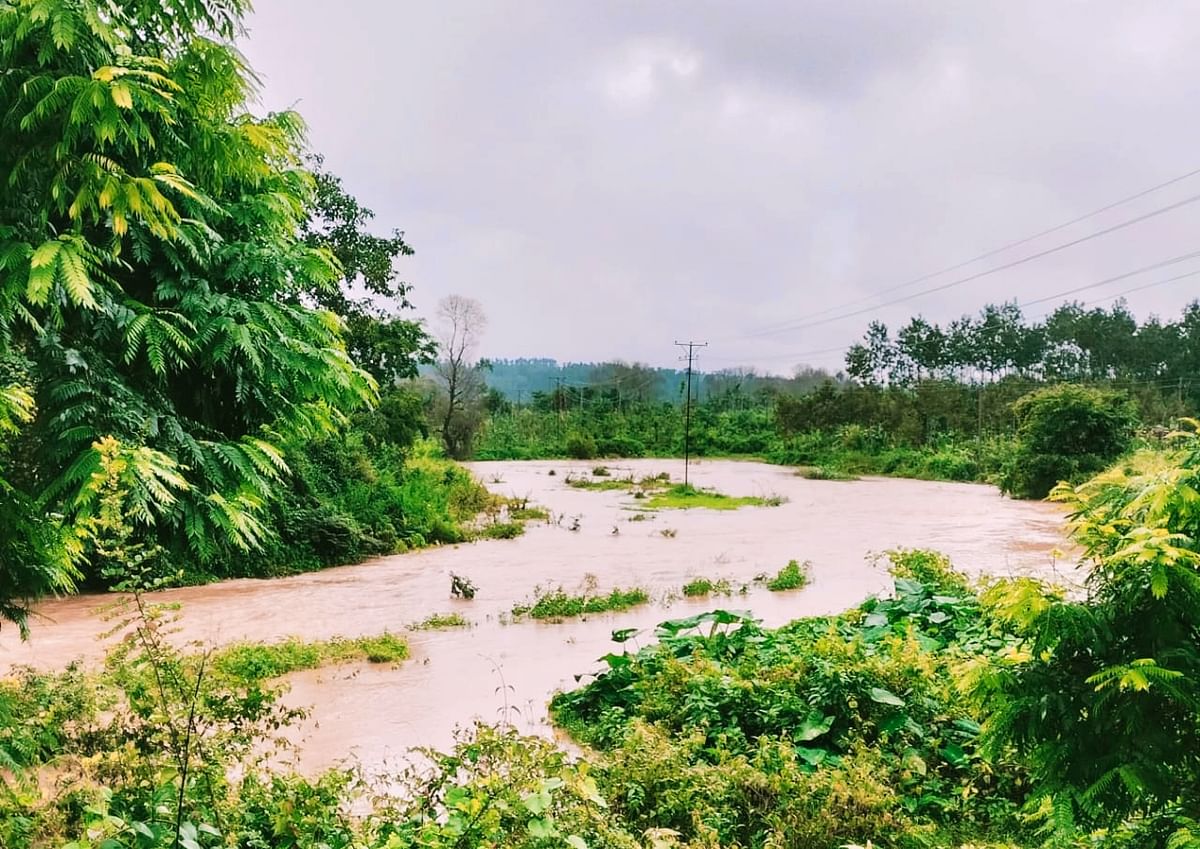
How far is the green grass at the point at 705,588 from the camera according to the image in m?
11.5

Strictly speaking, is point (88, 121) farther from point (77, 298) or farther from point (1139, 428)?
point (1139, 428)

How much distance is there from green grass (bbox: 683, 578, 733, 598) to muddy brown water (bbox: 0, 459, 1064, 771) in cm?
24

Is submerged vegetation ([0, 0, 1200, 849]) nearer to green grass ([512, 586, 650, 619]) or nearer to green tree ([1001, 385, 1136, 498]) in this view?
green grass ([512, 586, 650, 619])

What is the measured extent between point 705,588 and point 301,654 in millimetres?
5910

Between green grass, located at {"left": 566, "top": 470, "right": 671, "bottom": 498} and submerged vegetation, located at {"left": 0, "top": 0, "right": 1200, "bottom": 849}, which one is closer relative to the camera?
submerged vegetation, located at {"left": 0, "top": 0, "right": 1200, "bottom": 849}

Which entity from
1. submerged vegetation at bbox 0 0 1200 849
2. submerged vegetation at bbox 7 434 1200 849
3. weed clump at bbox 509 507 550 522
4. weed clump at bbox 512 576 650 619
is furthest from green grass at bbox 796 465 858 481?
submerged vegetation at bbox 0 0 1200 849

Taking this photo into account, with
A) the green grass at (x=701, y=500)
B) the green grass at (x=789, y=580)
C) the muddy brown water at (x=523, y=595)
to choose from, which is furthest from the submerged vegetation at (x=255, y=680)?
the green grass at (x=701, y=500)

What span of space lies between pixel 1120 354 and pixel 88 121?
50.4 metres

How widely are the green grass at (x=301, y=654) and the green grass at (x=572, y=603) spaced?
74.6 inches

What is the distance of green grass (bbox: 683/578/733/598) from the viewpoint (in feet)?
37.7

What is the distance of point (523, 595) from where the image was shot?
11.4 meters

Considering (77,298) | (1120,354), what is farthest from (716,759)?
(1120,354)

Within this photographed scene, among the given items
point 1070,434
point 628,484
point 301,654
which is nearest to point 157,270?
point 301,654

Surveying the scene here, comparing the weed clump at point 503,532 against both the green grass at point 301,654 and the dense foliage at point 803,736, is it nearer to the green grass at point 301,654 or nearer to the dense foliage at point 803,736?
the green grass at point 301,654
